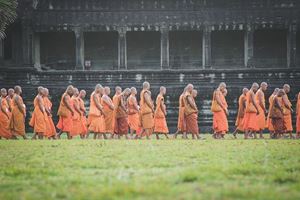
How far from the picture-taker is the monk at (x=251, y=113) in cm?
1807

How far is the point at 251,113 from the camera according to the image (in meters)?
18.3

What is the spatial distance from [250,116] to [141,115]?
359 centimetres

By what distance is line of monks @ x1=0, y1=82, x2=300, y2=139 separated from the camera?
18094 millimetres

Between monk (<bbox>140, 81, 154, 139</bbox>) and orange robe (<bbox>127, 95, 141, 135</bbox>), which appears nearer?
monk (<bbox>140, 81, 154, 139</bbox>)

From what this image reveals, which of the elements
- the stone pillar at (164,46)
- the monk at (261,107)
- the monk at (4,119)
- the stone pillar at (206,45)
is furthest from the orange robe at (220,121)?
the stone pillar at (164,46)

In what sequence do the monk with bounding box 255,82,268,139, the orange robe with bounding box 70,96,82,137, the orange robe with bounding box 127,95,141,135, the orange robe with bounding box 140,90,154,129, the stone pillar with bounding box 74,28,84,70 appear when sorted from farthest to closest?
1. the stone pillar with bounding box 74,28,84,70
2. the orange robe with bounding box 127,95,141,135
3. the orange robe with bounding box 70,96,82,137
4. the orange robe with bounding box 140,90,154,129
5. the monk with bounding box 255,82,268,139

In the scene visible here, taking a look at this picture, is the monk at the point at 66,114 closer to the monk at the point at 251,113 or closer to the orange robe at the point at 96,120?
the orange robe at the point at 96,120

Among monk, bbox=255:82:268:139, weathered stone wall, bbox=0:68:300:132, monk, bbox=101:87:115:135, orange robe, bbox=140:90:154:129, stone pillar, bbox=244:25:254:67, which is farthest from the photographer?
stone pillar, bbox=244:25:254:67

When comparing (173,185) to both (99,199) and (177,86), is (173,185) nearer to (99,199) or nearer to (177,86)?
A: (99,199)

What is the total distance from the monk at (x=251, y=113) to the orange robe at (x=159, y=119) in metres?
2.66

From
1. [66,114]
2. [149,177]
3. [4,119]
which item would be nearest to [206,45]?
[66,114]

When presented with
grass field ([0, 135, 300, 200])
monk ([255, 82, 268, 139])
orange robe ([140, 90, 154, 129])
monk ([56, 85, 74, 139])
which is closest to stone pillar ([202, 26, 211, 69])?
monk ([255, 82, 268, 139])

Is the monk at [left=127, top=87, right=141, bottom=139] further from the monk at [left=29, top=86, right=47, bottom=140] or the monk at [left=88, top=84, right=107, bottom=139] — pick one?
the monk at [left=29, top=86, right=47, bottom=140]

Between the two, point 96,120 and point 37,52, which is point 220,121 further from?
point 37,52
